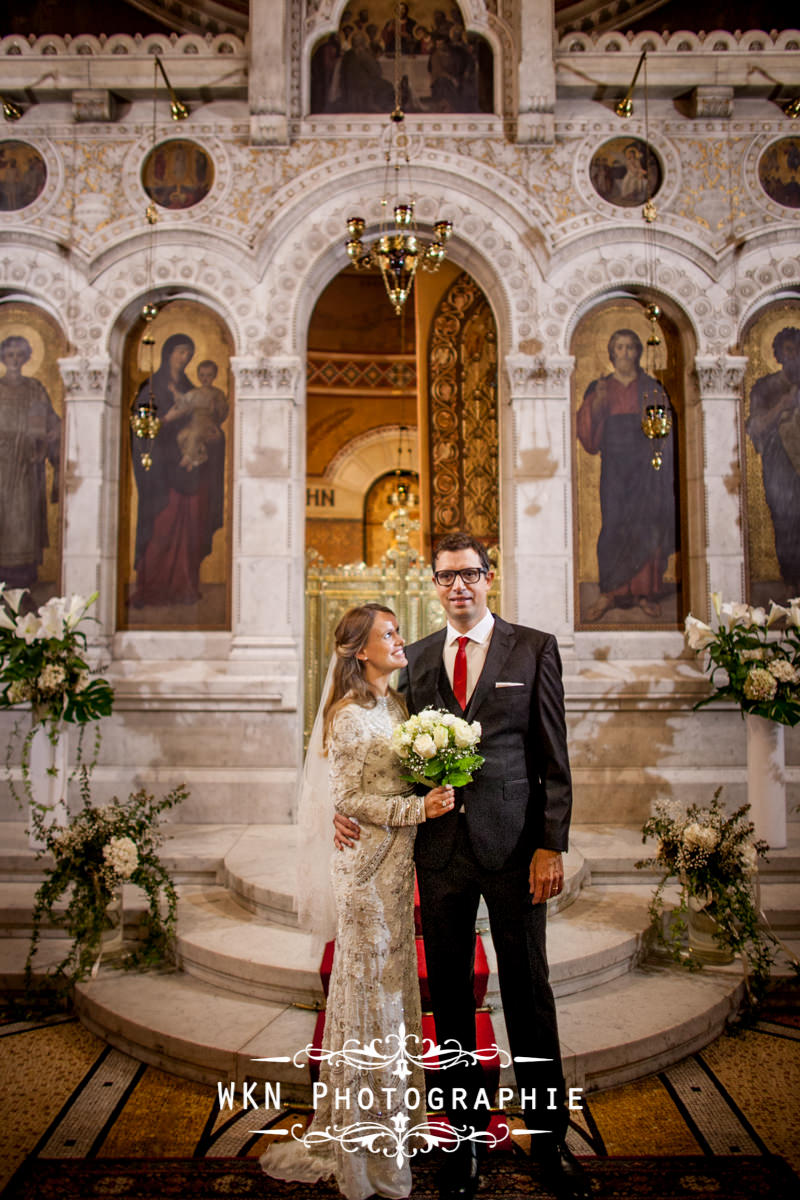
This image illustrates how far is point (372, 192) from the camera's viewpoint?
7949 millimetres

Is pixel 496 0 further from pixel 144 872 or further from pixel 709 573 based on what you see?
pixel 144 872

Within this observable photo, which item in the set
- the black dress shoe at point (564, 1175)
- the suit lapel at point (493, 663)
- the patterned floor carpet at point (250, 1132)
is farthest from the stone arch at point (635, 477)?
the black dress shoe at point (564, 1175)

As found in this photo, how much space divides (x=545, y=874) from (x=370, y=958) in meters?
0.75

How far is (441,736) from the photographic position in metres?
2.73

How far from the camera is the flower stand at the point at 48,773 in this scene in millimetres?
6207

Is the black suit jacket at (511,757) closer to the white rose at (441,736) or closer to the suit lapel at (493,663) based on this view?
the suit lapel at (493,663)

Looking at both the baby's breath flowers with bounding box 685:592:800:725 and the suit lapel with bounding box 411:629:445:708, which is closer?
the suit lapel with bounding box 411:629:445:708

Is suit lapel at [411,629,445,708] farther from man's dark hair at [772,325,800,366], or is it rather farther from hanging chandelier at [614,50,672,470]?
man's dark hair at [772,325,800,366]

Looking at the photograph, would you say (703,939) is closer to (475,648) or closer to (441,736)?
→ (475,648)

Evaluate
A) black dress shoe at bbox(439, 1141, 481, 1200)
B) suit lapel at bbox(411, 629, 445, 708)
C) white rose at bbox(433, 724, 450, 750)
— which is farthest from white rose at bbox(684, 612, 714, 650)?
black dress shoe at bbox(439, 1141, 481, 1200)

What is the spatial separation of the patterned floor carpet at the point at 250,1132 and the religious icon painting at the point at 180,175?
7428 mm

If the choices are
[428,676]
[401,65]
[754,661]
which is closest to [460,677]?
[428,676]

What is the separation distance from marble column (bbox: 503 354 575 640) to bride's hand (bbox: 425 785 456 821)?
16.0 ft

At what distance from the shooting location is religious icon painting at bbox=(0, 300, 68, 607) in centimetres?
797
